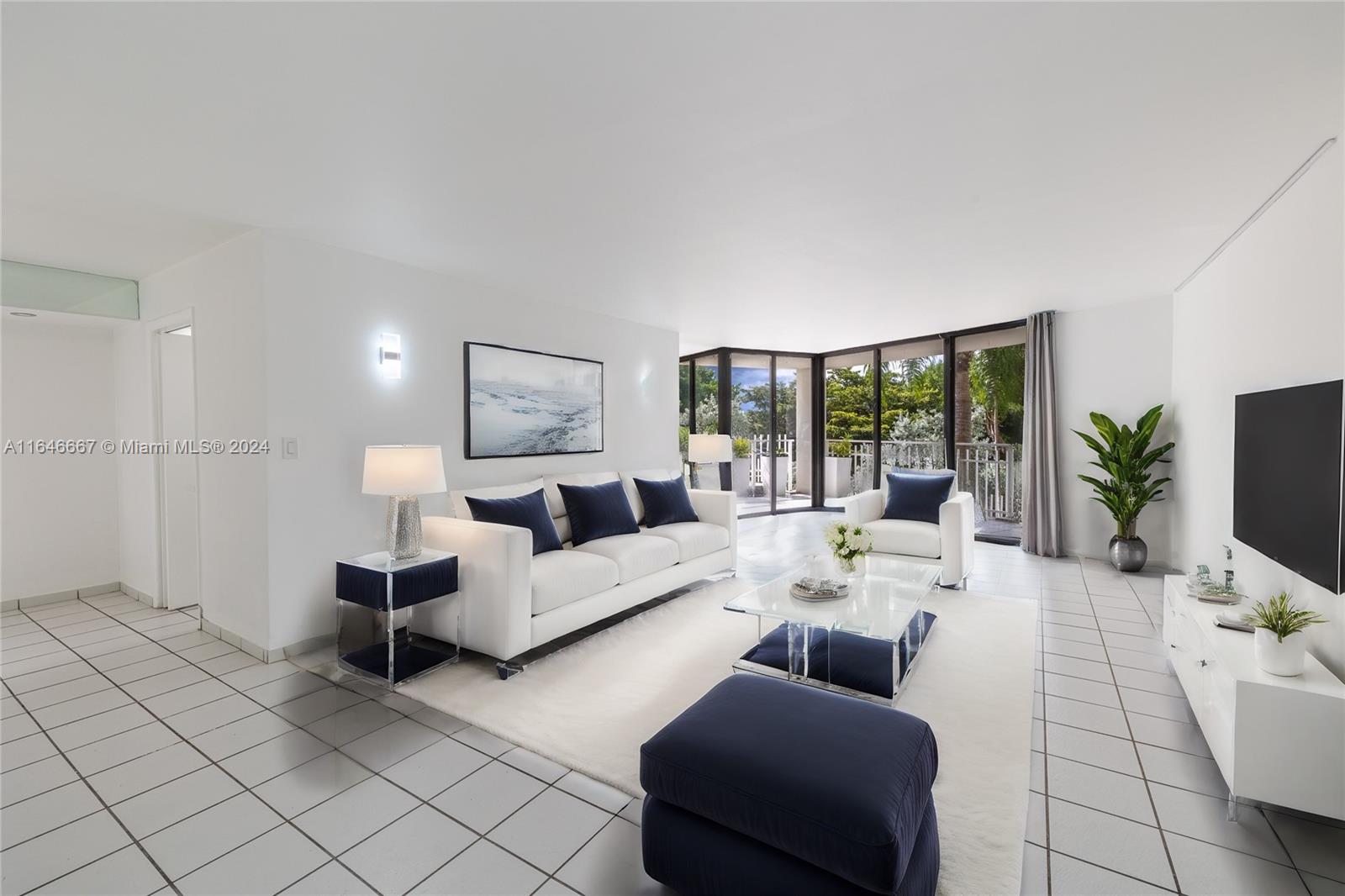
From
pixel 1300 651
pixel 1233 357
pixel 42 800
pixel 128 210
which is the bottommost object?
pixel 42 800

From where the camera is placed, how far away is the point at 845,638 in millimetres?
3312

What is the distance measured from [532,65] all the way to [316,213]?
1823 millimetres

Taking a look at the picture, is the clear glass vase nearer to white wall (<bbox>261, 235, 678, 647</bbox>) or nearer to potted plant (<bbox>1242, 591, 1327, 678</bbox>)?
potted plant (<bbox>1242, 591, 1327, 678</bbox>)

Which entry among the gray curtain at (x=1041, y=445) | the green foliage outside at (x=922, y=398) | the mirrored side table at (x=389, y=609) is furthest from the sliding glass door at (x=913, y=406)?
the mirrored side table at (x=389, y=609)

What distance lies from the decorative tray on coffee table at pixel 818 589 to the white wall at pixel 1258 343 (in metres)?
1.85

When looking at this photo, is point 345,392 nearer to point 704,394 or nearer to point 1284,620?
point 1284,620

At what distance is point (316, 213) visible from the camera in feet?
9.97

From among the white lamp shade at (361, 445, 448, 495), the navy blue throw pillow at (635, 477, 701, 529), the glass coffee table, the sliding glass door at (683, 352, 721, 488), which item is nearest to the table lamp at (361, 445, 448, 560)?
the white lamp shade at (361, 445, 448, 495)

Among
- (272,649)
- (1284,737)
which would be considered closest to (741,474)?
(272,649)

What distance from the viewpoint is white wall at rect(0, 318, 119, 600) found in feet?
14.3

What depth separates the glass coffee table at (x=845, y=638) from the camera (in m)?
Answer: 2.80

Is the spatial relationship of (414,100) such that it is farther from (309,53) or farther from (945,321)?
(945,321)

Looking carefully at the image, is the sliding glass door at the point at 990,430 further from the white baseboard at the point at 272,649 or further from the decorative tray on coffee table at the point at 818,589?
the white baseboard at the point at 272,649

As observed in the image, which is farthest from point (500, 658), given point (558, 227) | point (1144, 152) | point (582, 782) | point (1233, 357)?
point (1233, 357)
